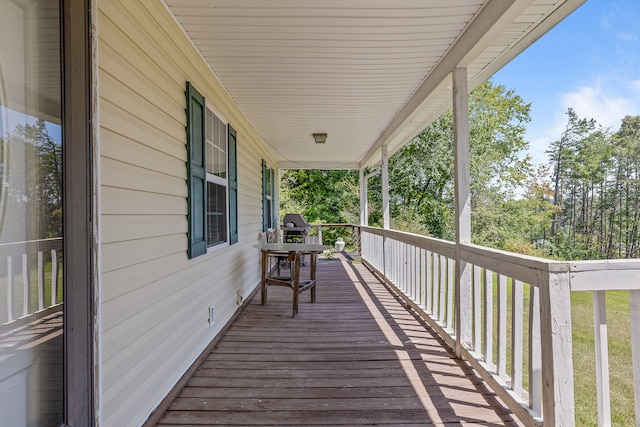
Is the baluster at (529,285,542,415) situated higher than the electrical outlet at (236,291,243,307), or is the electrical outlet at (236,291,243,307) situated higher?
the baluster at (529,285,542,415)

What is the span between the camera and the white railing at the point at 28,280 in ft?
3.34

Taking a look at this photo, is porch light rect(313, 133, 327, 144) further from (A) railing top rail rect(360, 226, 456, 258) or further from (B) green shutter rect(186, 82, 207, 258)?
(B) green shutter rect(186, 82, 207, 258)

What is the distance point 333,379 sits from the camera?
239cm

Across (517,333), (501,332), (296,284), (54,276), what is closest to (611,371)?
(501,332)

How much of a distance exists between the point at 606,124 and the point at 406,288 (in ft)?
49.1

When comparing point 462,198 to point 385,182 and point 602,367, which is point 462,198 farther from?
point 385,182

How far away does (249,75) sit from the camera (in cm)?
321

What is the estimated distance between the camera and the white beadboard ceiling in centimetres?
214

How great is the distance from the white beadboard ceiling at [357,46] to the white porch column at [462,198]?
0.22m

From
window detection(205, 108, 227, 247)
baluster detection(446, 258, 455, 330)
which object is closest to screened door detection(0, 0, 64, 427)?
window detection(205, 108, 227, 247)

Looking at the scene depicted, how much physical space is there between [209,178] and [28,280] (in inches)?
82.3

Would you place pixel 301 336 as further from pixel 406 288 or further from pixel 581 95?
pixel 581 95

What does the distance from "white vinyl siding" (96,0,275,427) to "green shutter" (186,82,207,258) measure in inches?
3.0

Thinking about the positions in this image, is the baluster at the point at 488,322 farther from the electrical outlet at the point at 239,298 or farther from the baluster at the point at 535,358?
the electrical outlet at the point at 239,298
